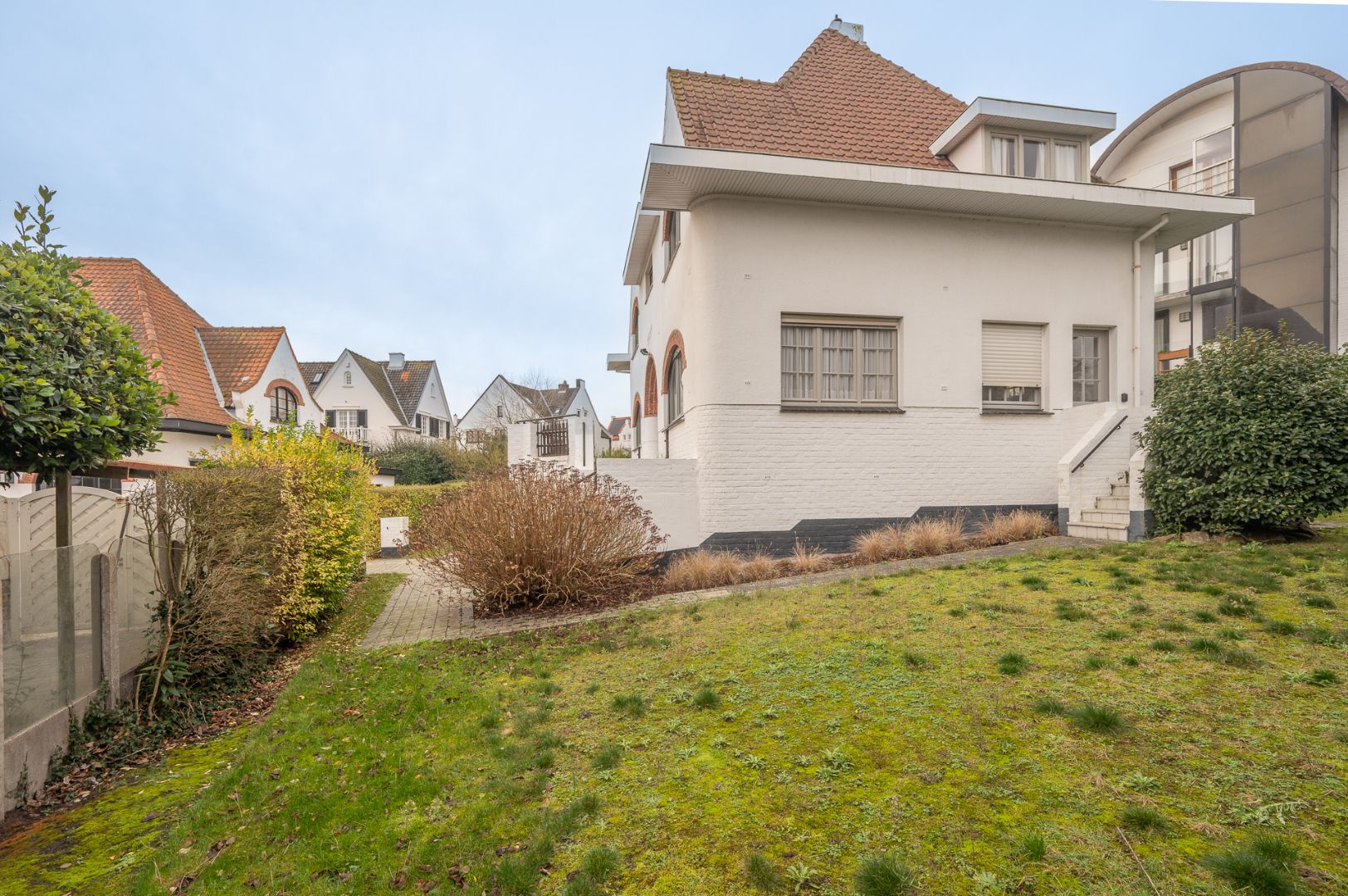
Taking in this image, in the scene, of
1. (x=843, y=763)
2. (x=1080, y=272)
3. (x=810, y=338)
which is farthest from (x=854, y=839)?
(x=1080, y=272)

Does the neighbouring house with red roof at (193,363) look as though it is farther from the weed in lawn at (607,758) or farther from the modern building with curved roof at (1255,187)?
the modern building with curved roof at (1255,187)

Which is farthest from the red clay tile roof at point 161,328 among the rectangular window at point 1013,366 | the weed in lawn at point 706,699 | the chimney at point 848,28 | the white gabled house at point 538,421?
the rectangular window at point 1013,366

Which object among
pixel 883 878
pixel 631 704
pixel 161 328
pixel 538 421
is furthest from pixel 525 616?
pixel 161 328

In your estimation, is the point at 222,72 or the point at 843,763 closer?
the point at 843,763

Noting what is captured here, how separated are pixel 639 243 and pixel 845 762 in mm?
14868

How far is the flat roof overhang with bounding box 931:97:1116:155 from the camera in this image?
11211 mm

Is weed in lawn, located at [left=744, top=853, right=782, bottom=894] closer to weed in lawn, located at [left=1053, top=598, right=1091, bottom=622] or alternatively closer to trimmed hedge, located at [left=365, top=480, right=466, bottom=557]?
weed in lawn, located at [left=1053, top=598, right=1091, bottom=622]

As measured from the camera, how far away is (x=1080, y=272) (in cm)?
1171

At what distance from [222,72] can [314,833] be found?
1313 centimetres

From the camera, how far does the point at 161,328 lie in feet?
64.8

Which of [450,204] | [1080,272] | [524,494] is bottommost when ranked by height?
[524,494]

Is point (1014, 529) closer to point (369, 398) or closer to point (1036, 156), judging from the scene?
point (1036, 156)

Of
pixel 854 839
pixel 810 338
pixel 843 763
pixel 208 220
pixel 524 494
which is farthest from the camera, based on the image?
pixel 208 220

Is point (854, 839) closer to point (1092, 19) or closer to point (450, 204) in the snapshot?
point (1092, 19)
